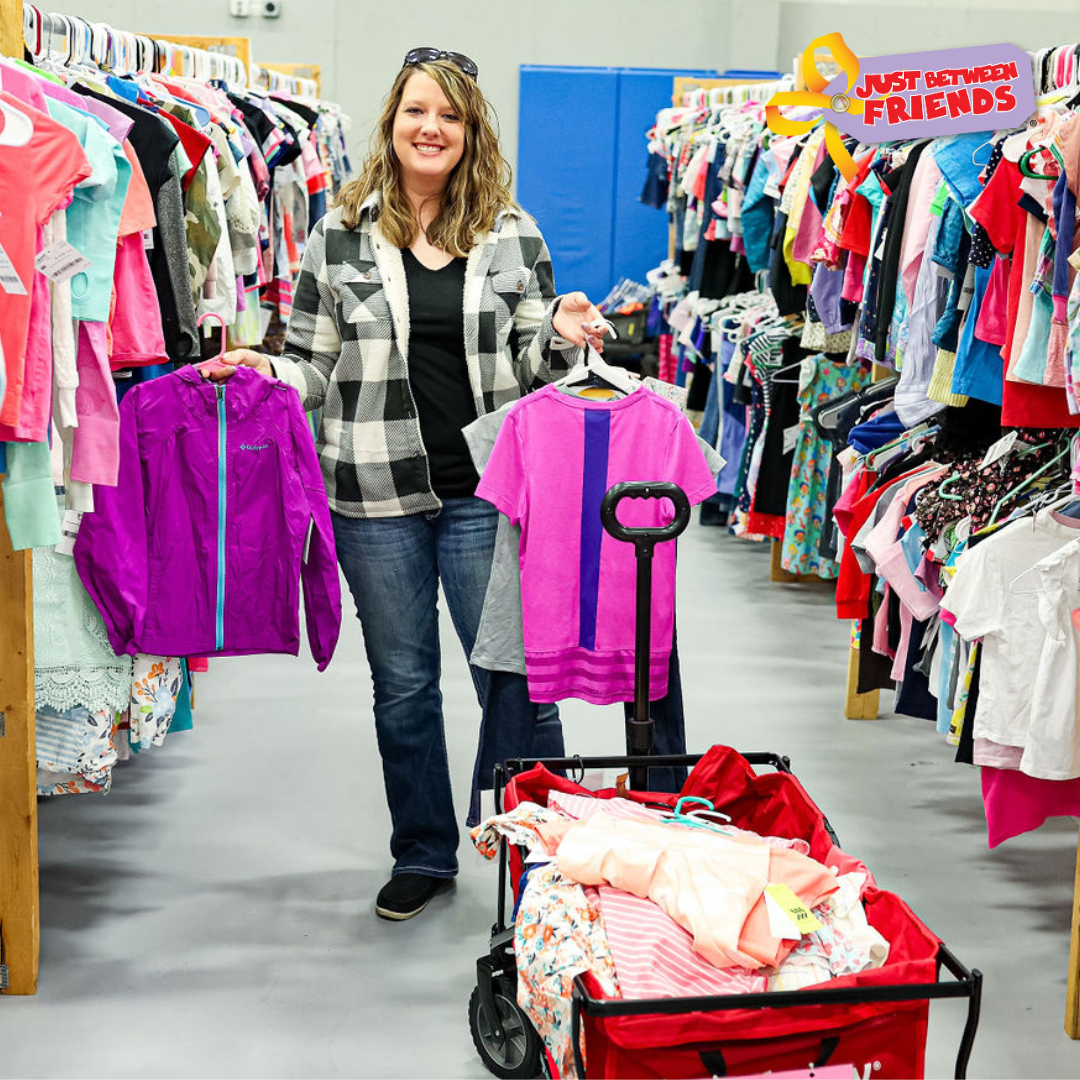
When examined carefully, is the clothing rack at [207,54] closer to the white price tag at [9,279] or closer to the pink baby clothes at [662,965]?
the white price tag at [9,279]

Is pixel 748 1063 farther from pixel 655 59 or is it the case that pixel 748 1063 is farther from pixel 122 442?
pixel 655 59

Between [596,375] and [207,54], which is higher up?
[207,54]

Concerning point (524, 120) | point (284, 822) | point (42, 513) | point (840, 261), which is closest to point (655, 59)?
point (524, 120)

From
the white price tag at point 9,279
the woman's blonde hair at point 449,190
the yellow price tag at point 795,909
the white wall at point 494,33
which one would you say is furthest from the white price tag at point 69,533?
the white wall at point 494,33

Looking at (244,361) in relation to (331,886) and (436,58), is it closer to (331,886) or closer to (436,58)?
(436,58)

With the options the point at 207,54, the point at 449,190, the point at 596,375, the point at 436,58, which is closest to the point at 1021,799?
the point at 596,375

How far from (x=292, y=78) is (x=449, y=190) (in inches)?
234

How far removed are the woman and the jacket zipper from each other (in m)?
0.14

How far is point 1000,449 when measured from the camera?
131 inches

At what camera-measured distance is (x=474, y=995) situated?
2.66 metres

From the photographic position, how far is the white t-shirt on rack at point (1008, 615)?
297 cm

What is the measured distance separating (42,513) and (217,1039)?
106 centimetres

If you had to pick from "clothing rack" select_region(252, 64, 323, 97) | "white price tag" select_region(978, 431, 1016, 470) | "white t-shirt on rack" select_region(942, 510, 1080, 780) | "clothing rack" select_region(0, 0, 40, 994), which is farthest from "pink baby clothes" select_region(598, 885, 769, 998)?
"clothing rack" select_region(252, 64, 323, 97)

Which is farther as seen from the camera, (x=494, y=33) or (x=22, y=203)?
(x=494, y=33)
